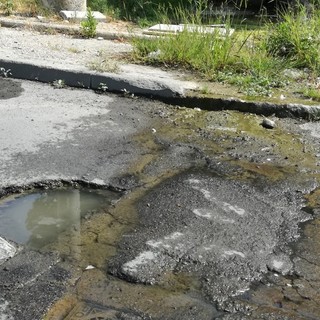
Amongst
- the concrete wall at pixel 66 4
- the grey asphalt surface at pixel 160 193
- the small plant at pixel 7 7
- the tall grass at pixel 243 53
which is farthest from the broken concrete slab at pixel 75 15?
the grey asphalt surface at pixel 160 193

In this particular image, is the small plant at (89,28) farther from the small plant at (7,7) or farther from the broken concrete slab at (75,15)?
the small plant at (7,7)

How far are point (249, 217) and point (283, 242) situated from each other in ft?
1.02

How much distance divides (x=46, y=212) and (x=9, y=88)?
253cm

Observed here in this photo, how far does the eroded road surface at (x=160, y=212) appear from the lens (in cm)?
321

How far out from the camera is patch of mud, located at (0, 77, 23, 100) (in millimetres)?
6086

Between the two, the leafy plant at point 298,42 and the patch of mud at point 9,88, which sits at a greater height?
the leafy plant at point 298,42

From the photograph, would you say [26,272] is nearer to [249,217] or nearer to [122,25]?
[249,217]

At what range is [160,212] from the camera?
4.05 m

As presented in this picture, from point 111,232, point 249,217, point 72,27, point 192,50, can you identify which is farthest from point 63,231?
point 72,27

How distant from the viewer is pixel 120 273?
3.39m

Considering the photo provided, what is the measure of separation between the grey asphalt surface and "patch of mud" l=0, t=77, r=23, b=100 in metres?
0.02

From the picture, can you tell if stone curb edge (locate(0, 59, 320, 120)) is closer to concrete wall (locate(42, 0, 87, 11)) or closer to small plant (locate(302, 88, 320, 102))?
small plant (locate(302, 88, 320, 102))

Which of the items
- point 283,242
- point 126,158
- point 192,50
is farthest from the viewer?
point 192,50

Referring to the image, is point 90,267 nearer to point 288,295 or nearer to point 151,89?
point 288,295
